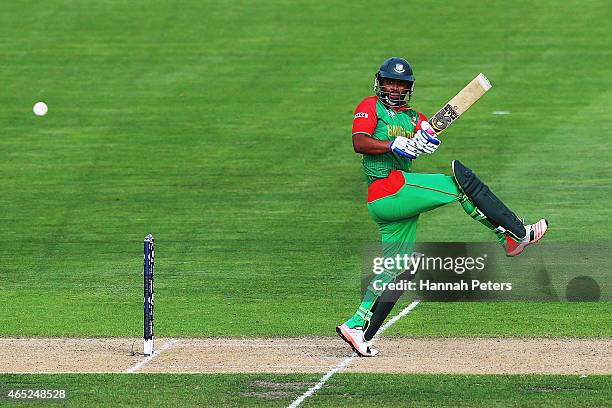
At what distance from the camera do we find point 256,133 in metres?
25.1

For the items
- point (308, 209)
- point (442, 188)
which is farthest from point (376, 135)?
point (308, 209)

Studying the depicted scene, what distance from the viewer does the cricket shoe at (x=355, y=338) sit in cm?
1270

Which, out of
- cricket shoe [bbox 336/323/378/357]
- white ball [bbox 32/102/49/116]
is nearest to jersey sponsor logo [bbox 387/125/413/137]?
cricket shoe [bbox 336/323/378/357]

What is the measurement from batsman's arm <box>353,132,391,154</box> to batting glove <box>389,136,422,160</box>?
Result: 0.10 meters

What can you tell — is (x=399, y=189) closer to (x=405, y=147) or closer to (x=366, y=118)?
(x=405, y=147)

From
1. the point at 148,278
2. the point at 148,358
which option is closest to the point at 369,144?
the point at 148,278

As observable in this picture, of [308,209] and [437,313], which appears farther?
[308,209]

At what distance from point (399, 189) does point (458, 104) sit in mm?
941

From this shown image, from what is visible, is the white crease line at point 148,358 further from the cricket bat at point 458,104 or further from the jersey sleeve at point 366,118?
the cricket bat at point 458,104

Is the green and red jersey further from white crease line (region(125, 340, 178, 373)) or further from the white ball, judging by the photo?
the white ball

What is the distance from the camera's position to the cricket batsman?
12.3 metres

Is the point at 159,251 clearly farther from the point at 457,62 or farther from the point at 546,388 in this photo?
the point at 457,62

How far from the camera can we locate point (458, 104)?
1247cm

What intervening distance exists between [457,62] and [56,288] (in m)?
14.0
